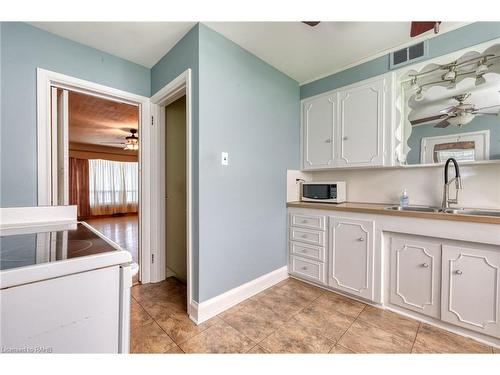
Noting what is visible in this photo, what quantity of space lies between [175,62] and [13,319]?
1959 mm

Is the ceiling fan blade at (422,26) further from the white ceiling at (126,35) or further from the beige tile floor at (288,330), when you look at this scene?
the beige tile floor at (288,330)

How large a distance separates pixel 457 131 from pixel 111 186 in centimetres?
878

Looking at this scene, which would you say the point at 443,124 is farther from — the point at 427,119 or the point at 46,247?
the point at 46,247

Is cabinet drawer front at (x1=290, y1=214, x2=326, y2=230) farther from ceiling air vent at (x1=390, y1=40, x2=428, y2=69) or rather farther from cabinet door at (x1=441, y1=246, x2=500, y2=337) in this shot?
ceiling air vent at (x1=390, y1=40, x2=428, y2=69)

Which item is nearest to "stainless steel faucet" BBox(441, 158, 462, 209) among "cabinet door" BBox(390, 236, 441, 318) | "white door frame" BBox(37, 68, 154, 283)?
"cabinet door" BBox(390, 236, 441, 318)

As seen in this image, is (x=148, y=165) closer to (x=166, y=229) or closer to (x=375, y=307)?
(x=166, y=229)

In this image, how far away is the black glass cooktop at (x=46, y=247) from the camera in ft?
2.14

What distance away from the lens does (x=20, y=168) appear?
1.58m

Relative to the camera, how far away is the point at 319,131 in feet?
7.98

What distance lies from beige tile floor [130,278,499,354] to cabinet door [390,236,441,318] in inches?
5.4

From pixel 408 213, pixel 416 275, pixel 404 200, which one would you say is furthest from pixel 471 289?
pixel 404 200

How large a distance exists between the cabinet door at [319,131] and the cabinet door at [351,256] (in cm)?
71

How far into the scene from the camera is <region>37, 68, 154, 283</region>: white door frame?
1.65 metres

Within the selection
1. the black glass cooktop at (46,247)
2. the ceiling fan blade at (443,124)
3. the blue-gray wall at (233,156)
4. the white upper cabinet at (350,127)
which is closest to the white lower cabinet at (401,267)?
the blue-gray wall at (233,156)
